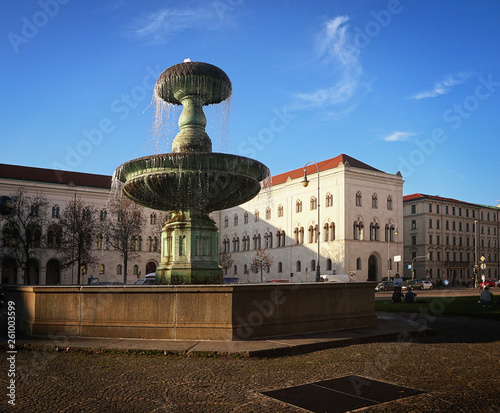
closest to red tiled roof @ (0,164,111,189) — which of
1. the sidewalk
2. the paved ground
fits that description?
the sidewalk

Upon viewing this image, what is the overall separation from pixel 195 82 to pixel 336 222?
53.4m

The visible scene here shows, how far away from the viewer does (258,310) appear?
925 cm

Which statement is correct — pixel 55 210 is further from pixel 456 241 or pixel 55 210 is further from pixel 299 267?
pixel 456 241

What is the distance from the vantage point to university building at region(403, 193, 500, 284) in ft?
284

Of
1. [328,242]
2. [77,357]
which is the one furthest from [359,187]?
[77,357]

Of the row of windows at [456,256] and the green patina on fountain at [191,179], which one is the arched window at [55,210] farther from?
the green patina on fountain at [191,179]

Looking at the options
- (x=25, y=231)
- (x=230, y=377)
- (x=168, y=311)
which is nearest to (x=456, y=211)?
(x=25, y=231)

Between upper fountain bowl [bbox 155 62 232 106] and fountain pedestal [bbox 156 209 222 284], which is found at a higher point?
upper fountain bowl [bbox 155 62 232 106]

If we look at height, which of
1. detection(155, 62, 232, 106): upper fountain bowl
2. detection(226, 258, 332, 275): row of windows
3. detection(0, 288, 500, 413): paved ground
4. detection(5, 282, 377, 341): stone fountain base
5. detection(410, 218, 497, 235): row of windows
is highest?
detection(155, 62, 232, 106): upper fountain bowl

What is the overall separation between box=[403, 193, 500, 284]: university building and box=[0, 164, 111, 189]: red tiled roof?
53.9m

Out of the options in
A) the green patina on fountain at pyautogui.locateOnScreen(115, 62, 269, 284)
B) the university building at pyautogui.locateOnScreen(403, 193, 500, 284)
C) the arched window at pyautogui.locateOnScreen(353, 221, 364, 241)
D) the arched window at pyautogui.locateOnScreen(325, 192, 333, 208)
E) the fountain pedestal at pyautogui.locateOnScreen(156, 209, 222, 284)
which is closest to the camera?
the green patina on fountain at pyautogui.locateOnScreen(115, 62, 269, 284)

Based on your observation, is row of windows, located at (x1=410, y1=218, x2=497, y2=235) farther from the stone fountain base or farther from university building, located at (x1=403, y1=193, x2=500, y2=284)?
the stone fountain base

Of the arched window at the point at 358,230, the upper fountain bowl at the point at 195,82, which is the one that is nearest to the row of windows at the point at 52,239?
the arched window at the point at 358,230

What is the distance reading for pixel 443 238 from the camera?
89125 mm
